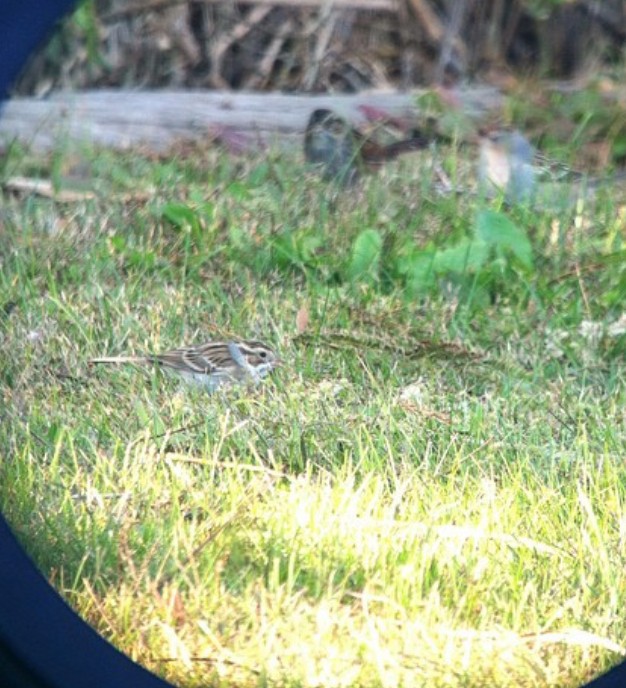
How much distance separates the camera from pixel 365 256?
2.93 meters

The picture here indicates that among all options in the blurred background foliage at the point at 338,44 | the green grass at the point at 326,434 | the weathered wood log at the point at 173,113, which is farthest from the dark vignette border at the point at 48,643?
the blurred background foliage at the point at 338,44

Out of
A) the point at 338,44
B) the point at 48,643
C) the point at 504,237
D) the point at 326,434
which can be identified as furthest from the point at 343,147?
the point at 48,643

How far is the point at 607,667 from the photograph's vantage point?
1911 mm

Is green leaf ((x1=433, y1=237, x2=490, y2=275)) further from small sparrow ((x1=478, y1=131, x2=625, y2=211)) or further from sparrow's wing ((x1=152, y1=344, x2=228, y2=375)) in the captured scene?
sparrow's wing ((x1=152, y1=344, x2=228, y2=375))

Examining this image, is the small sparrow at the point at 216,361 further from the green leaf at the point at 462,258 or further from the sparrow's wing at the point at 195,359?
the green leaf at the point at 462,258

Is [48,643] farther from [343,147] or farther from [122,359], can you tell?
[343,147]

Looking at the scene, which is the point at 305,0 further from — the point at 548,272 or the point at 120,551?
the point at 120,551

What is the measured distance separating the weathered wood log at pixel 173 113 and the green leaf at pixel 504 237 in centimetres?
96

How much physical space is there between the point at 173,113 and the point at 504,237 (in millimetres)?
1381

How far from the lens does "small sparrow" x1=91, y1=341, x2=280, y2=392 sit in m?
2.41

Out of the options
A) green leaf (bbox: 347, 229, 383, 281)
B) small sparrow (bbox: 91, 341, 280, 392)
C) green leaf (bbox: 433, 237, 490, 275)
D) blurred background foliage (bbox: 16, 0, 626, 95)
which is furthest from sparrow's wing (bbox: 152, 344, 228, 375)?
blurred background foliage (bbox: 16, 0, 626, 95)

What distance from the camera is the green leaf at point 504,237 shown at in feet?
9.85

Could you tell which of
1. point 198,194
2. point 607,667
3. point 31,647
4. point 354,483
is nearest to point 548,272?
point 198,194

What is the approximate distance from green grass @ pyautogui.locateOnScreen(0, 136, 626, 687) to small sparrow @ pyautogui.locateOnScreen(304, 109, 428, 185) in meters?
0.14
